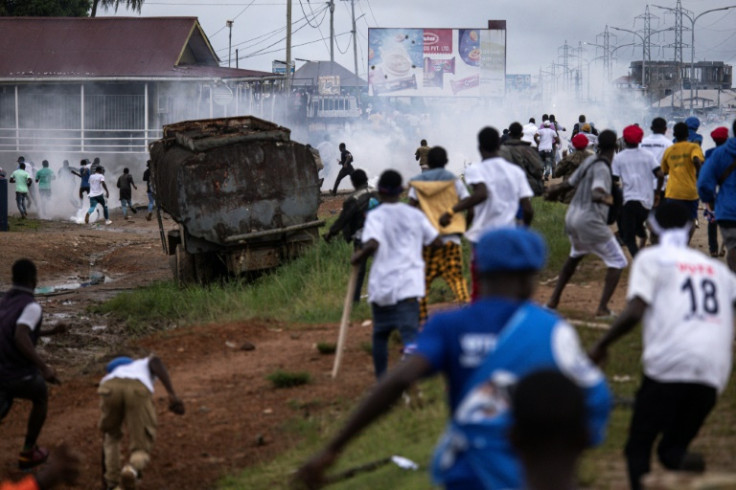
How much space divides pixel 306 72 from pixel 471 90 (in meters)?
17.6

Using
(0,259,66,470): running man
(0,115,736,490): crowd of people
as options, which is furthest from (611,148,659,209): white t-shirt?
(0,259,66,470): running man

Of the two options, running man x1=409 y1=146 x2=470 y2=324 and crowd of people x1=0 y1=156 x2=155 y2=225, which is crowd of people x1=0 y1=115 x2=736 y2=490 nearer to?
running man x1=409 y1=146 x2=470 y2=324

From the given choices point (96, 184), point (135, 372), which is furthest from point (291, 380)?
point (96, 184)

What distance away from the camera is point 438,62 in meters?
64.9

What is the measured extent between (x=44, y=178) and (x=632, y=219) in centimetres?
2489

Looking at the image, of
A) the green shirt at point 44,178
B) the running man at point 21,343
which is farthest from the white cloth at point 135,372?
the green shirt at point 44,178

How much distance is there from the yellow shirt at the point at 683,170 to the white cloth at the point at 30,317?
7.34 metres

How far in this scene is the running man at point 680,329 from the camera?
497 cm

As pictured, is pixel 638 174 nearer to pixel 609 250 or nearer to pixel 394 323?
pixel 609 250

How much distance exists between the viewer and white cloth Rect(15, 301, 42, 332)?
26.8ft

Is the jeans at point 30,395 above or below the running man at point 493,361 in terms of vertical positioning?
below

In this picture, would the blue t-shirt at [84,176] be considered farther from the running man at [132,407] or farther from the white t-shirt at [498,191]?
the running man at [132,407]

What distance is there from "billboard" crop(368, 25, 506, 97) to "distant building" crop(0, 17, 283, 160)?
22.8 m

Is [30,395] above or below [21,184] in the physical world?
below
